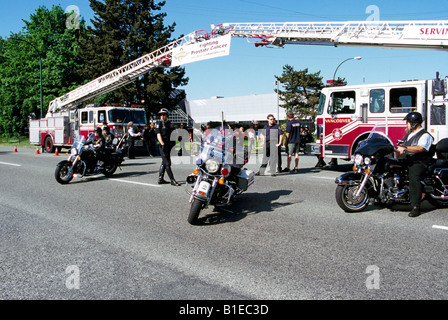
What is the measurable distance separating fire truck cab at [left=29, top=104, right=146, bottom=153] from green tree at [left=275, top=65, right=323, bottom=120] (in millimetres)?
35667

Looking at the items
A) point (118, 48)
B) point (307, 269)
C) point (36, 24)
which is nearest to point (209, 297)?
point (307, 269)

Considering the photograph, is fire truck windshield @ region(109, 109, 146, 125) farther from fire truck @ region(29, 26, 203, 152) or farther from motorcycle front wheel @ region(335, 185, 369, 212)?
motorcycle front wheel @ region(335, 185, 369, 212)

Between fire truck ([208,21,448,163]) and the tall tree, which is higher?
the tall tree

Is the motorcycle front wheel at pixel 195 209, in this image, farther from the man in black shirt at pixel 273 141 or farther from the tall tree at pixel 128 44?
the tall tree at pixel 128 44

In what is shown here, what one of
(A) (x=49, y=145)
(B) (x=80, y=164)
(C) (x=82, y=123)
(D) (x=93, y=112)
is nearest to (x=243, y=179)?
(B) (x=80, y=164)

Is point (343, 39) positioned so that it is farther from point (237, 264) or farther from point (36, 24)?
point (36, 24)

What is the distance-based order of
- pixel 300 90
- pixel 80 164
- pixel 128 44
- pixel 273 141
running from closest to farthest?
1. pixel 80 164
2. pixel 273 141
3. pixel 128 44
4. pixel 300 90

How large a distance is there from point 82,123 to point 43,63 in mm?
21608

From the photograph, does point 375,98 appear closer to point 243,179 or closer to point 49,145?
point 243,179

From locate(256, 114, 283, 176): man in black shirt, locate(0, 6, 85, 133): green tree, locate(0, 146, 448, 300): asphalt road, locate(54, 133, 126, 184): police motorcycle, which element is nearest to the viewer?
locate(0, 146, 448, 300): asphalt road

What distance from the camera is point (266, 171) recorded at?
12.8 metres

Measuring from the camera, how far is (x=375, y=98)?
11.3m

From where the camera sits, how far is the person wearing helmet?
6.25 metres

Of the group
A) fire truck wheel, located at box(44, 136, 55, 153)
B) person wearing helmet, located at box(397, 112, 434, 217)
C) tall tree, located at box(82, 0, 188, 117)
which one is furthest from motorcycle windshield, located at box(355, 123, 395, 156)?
tall tree, located at box(82, 0, 188, 117)
